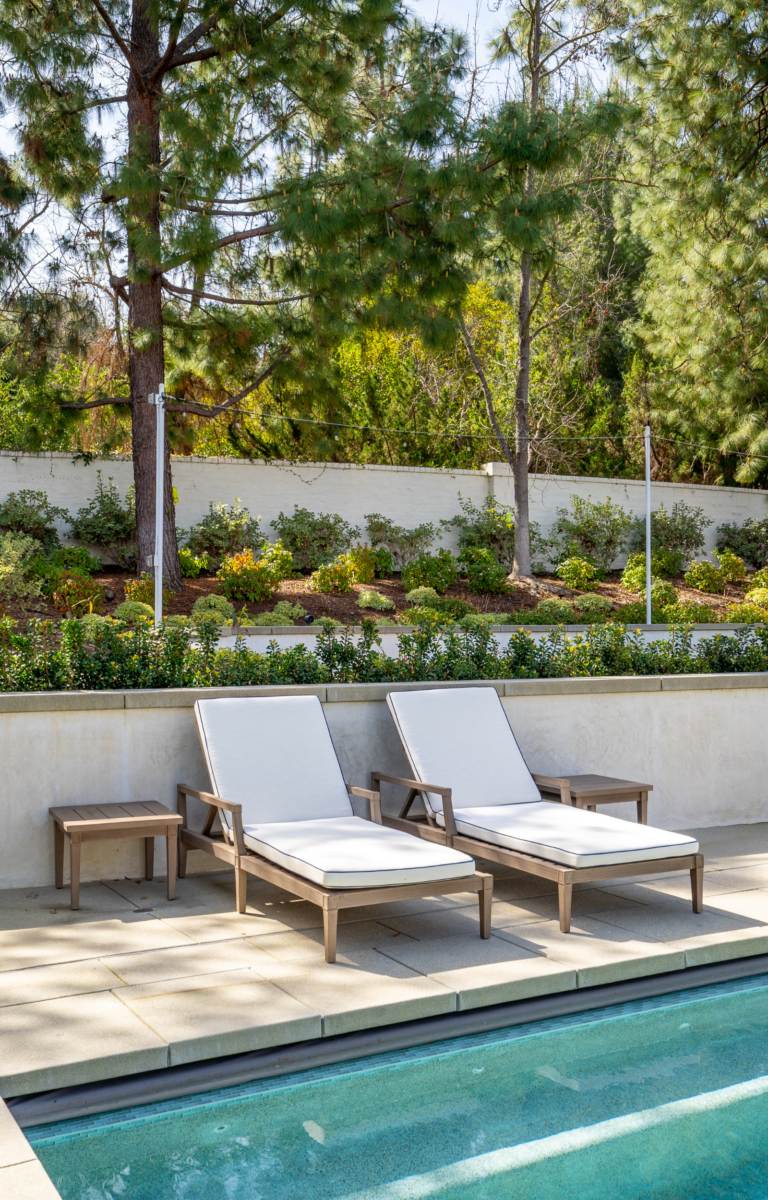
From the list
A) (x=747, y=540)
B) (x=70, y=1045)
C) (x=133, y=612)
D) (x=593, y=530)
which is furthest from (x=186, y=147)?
(x=747, y=540)

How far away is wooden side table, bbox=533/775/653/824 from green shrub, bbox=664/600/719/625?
8.17 meters

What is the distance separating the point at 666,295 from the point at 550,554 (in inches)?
178

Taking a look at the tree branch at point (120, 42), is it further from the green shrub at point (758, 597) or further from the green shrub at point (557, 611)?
the green shrub at point (758, 597)

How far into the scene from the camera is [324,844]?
4121 mm

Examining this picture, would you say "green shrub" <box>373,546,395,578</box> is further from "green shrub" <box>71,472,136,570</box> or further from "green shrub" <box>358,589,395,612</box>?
"green shrub" <box>71,472,136,570</box>

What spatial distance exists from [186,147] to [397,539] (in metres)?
6.82

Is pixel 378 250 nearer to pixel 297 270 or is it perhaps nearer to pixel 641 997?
pixel 297 270

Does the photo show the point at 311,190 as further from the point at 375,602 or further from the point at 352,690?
the point at 352,690

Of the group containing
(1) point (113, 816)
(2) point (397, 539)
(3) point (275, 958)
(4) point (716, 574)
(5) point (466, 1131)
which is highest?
(2) point (397, 539)

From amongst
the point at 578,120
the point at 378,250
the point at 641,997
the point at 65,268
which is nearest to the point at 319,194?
the point at 378,250

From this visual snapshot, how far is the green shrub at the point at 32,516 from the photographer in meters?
12.4

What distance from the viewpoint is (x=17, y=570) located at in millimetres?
10656

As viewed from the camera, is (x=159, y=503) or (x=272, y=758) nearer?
(x=272, y=758)

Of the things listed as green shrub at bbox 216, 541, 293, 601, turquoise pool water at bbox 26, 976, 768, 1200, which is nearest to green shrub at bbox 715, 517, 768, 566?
green shrub at bbox 216, 541, 293, 601
